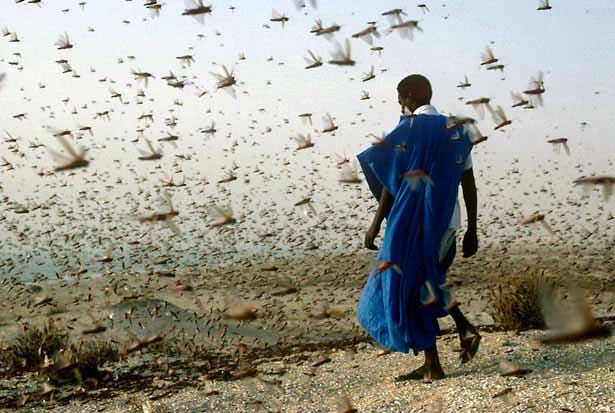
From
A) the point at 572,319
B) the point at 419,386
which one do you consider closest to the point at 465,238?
the point at 419,386

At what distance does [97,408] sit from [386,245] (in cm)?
356

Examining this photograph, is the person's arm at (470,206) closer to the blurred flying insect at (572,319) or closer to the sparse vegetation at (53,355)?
the blurred flying insect at (572,319)

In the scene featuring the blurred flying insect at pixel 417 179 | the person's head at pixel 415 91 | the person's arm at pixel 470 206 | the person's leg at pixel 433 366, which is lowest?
the person's leg at pixel 433 366

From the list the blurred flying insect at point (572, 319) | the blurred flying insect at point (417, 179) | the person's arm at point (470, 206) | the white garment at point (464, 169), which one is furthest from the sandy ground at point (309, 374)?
the blurred flying insect at point (572, 319)

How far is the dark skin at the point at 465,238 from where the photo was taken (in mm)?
6129

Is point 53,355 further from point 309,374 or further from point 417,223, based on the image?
point 417,223

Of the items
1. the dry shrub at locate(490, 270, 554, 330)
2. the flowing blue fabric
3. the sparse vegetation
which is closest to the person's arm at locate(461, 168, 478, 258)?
the flowing blue fabric

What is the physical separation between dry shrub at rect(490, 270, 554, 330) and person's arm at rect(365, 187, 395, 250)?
3304 millimetres

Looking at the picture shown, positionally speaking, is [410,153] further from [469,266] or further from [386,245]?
[469,266]

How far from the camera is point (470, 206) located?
620 cm

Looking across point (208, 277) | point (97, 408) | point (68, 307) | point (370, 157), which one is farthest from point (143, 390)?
point (208, 277)

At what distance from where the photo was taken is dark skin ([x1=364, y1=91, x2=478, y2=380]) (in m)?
6.13

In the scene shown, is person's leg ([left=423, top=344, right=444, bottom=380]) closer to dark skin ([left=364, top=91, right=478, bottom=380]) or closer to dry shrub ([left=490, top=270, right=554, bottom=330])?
dark skin ([left=364, top=91, right=478, bottom=380])

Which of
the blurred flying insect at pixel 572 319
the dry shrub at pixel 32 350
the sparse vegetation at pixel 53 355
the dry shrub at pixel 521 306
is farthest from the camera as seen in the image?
the dry shrub at pixel 32 350
